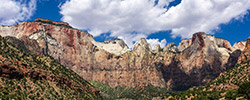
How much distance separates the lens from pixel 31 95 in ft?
241

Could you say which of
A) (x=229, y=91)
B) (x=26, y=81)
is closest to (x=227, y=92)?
(x=229, y=91)

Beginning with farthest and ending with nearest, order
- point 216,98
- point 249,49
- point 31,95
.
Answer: point 249,49, point 216,98, point 31,95

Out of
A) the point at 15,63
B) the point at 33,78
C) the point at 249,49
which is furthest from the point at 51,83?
the point at 249,49

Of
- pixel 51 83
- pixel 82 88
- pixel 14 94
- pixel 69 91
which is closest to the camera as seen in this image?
pixel 14 94

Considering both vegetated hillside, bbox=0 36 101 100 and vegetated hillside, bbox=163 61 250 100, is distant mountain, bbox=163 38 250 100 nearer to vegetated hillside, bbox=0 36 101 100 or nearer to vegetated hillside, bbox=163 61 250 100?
vegetated hillside, bbox=163 61 250 100

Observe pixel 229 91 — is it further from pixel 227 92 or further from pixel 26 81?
pixel 26 81

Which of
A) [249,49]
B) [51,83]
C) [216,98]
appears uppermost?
[249,49]

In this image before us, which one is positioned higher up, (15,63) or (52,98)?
(15,63)

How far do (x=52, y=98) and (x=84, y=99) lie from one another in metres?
26.1

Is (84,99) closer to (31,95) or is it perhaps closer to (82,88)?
(82,88)

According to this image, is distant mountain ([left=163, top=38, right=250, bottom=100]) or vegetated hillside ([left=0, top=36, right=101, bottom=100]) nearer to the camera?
distant mountain ([left=163, top=38, right=250, bottom=100])

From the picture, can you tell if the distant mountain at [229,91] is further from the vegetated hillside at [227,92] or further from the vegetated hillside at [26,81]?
the vegetated hillside at [26,81]

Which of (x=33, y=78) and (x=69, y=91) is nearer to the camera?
(x=33, y=78)

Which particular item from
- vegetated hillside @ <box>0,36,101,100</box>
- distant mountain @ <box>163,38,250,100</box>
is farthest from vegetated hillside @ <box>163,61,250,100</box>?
vegetated hillside @ <box>0,36,101,100</box>
